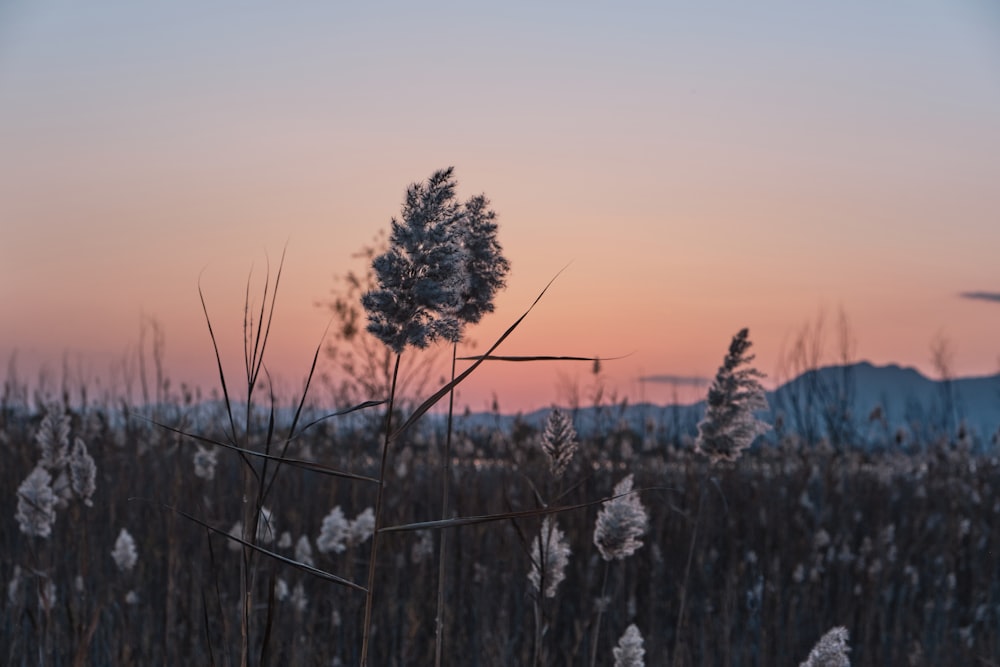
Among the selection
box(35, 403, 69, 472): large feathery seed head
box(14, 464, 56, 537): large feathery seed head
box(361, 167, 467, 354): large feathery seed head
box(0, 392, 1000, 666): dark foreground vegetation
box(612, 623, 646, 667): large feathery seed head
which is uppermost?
box(361, 167, 467, 354): large feathery seed head

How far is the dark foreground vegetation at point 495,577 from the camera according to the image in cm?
464

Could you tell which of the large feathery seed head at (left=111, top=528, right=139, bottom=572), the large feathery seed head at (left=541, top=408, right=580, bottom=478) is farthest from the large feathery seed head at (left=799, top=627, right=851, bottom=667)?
the large feathery seed head at (left=111, top=528, right=139, bottom=572)

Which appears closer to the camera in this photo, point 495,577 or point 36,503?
point 36,503

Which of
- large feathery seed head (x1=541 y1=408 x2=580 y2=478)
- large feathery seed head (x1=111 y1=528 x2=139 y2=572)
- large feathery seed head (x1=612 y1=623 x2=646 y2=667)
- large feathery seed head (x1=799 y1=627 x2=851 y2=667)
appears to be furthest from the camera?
large feathery seed head (x1=111 y1=528 x2=139 y2=572)

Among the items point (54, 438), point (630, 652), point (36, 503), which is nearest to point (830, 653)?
point (630, 652)

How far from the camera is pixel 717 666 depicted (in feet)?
18.2

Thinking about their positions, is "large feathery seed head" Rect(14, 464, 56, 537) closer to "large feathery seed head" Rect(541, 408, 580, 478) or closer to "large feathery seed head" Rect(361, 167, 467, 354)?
"large feathery seed head" Rect(541, 408, 580, 478)

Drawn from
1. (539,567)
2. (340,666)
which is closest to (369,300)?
(539,567)

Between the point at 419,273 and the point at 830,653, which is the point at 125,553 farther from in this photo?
the point at 419,273

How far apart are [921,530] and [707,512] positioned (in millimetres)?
3003

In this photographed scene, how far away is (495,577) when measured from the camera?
607 cm

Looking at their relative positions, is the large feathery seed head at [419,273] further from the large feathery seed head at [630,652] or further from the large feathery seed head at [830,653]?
the large feathery seed head at [830,653]

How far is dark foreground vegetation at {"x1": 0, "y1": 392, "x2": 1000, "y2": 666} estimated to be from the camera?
15.2 feet

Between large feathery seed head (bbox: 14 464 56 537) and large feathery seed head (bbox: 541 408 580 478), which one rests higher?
large feathery seed head (bbox: 541 408 580 478)
